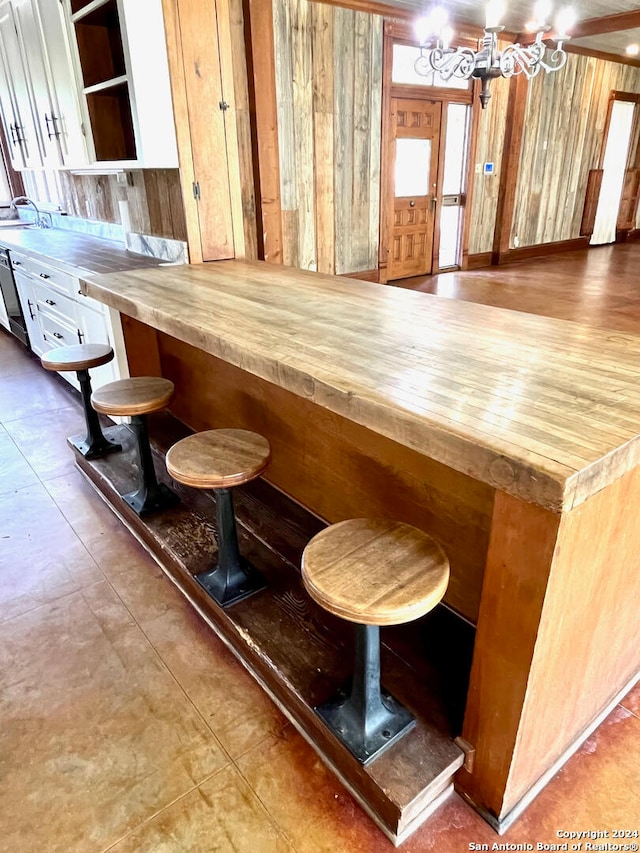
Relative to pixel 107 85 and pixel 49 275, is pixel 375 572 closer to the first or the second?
pixel 107 85

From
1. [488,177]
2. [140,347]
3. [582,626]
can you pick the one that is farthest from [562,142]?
[582,626]

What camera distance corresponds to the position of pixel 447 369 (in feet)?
4.34

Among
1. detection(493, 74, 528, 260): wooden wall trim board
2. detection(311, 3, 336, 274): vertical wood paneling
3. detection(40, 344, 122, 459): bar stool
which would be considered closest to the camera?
detection(40, 344, 122, 459): bar stool

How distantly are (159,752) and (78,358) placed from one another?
6.14 feet

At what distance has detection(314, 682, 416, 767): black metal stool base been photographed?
54.1 inches

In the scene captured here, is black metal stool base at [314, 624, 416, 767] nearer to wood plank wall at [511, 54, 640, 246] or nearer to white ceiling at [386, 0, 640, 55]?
white ceiling at [386, 0, 640, 55]

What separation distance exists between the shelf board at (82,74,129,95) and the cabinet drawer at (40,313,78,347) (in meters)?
1.37

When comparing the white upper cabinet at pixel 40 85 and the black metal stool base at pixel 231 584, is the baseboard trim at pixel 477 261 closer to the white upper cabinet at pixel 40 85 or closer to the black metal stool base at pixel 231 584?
the white upper cabinet at pixel 40 85

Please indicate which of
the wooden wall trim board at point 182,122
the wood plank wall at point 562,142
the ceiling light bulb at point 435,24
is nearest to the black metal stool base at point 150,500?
the wooden wall trim board at point 182,122

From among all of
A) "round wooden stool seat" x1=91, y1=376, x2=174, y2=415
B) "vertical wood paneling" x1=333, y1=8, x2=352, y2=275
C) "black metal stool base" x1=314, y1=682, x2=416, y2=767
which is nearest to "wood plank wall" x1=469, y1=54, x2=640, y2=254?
"vertical wood paneling" x1=333, y1=8, x2=352, y2=275

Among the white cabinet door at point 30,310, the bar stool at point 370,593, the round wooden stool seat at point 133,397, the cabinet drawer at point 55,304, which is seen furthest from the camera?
the white cabinet door at point 30,310

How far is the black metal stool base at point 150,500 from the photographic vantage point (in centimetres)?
237

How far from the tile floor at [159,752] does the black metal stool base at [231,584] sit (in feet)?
0.48

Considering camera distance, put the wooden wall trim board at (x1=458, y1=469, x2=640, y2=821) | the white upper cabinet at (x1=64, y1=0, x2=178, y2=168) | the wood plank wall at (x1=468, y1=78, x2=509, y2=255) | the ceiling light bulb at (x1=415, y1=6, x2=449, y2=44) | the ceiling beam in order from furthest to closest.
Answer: the wood plank wall at (x1=468, y1=78, x2=509, y2=255) → the ceiling beam → the ceiling light bulb at (x1=415, y1=6, x2=449, y2=44) → the white upper cabinet at (x1=64, y1=0, x2=178, y2=168) → the wooden wall trim board at (x1=458, y1=469, x2=640, y2=821)
